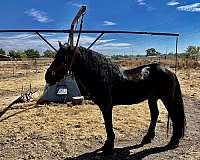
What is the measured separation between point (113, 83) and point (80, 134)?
1.88 metres

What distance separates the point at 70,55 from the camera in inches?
216

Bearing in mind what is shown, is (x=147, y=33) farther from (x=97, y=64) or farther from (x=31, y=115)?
(x=31, y=115)

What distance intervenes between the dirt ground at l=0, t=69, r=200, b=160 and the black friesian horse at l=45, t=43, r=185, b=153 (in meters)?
0.36

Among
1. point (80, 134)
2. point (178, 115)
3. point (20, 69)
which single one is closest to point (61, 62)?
point (80, 134)

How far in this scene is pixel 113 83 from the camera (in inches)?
228

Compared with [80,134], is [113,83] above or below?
above

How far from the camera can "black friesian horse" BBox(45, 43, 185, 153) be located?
18.3 feet

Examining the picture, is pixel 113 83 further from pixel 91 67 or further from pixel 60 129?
pixel 60 129

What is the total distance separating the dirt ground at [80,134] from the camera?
579 centimetres

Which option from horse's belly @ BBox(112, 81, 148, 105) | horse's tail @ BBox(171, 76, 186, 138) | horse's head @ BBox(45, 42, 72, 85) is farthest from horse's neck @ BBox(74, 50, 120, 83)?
horse's tail @ BBox(171, 76, 186, 138)

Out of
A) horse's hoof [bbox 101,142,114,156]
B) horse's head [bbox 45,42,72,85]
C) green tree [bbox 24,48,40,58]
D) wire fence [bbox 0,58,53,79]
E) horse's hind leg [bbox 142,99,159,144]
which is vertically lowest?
horse's hoof [bbox 101,142,114,156]

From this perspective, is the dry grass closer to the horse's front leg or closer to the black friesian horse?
the horse's front leg

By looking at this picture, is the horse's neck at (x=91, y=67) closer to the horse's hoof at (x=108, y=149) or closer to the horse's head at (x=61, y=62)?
the horse's head at (x=61, y=62)

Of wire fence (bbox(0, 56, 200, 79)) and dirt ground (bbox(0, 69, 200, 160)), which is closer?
dirt ground (bbox(0, 69, 200, 160))
